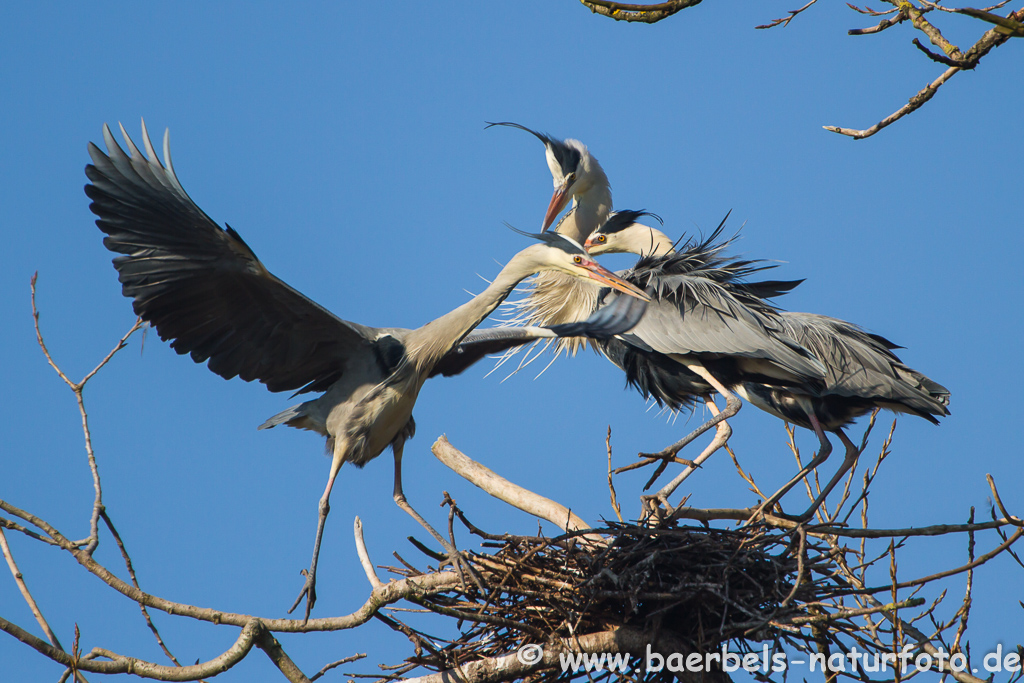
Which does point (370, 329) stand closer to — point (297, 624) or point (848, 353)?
point (297, 624)

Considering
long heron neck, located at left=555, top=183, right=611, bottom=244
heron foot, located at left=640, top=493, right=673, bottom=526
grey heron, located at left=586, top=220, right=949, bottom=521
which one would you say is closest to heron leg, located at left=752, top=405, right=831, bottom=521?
grey heron, located at left=586, top=220, right=949, bottom=521

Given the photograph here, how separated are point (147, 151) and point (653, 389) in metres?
3.40

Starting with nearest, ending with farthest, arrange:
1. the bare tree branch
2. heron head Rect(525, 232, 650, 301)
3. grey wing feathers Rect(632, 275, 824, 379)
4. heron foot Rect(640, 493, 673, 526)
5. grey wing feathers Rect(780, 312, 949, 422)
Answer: the bare tree branch → heron foot Rect(640, 493, 673, 526) → heron head Rect(525, 232, 650, 301) → grey wing feathers Rect(780, 312, 949, 422) → grey wing feathers Rect(632, 275, 824, 379)

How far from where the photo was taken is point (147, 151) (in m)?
4.07

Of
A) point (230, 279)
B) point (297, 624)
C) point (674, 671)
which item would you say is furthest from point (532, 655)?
point (230, 279)

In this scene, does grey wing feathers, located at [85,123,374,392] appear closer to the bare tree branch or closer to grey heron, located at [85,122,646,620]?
grey heron, located at [85,122,646,620]

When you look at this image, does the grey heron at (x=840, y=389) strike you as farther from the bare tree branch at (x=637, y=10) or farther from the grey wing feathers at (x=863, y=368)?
the bare tree branch at (x=637, y=10)

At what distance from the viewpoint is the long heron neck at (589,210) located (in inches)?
306

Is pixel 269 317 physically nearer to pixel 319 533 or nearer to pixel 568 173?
pixel 319 533

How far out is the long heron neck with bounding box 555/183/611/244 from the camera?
7.77 metres

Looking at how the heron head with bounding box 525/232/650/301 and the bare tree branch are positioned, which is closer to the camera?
the bare tree branch

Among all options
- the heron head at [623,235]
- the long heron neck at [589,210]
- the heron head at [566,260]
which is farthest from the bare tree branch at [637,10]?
the long heron neck at [589,210]

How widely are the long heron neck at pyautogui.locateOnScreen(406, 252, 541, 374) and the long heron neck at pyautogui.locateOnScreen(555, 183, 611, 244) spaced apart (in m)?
3.12

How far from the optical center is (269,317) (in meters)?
4.42
